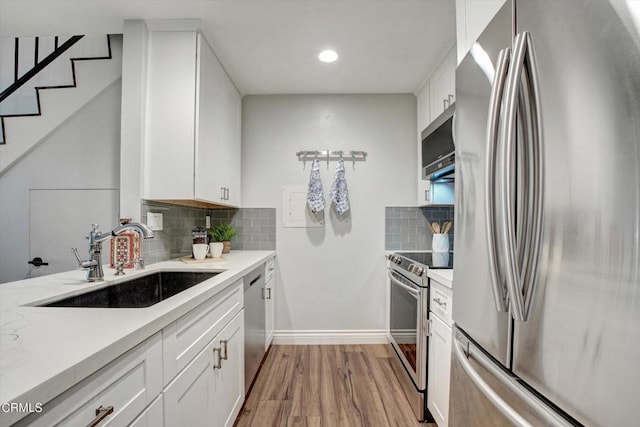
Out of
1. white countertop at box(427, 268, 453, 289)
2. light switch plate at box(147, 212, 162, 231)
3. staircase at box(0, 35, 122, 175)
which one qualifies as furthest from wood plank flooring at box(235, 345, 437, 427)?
staircase at box(0, 35, 122, 175)

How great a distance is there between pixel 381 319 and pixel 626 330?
259cm

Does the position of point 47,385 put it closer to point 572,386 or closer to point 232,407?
point 572,386

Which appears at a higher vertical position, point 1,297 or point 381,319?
point 1,297

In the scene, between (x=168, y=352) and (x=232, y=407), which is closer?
(x=168, y=352)

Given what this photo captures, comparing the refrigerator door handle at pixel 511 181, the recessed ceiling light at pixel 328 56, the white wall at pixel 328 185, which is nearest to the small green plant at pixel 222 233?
the white wall at pixel 328 185

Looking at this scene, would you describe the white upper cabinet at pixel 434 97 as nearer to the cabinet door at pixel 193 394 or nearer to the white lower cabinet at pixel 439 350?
the white lower cabinet at pixel 439 350

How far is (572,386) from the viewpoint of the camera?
0.49 m

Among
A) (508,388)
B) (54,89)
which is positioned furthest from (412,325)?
(54,89)

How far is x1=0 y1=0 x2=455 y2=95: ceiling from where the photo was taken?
1676 millimetres

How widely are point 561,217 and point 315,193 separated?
227cm

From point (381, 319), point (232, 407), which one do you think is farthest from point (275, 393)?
point (381, 319)

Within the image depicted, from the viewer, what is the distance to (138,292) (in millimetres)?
1505

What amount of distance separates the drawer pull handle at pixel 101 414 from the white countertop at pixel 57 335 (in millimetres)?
104

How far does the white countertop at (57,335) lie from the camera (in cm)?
52
